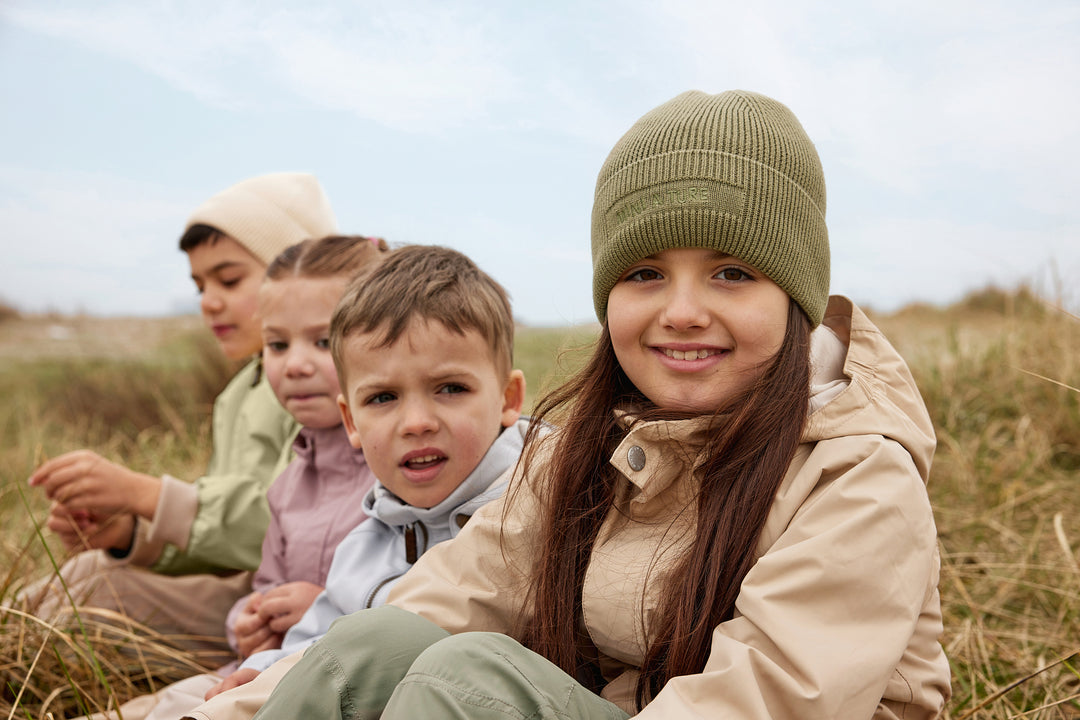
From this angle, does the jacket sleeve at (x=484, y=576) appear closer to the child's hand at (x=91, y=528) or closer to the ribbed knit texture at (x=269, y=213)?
the child's hand at (x=91, y=528)

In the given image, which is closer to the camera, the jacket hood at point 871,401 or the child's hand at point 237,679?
the jacket hood at point 871,401

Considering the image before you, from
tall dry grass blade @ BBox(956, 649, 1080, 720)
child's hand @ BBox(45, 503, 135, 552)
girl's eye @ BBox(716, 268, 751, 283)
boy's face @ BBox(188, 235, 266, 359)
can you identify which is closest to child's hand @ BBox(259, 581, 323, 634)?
child's hand @ BBox(45, 503, 135, 552)

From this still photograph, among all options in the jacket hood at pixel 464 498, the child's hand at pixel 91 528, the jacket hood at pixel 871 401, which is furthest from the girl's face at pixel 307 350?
the jacket hood at pixel 871 401

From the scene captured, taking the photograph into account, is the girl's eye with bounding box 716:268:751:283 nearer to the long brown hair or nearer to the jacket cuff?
the long brown hair

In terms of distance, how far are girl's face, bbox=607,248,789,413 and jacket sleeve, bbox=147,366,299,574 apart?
1764mm

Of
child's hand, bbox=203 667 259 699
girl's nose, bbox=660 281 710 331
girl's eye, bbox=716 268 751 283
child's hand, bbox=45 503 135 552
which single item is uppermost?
girl's eye, bbox=716 268 751 283

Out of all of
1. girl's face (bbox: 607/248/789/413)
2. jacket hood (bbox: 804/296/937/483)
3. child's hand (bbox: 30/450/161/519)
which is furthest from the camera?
child's hand (bbox: 30/450/161/519)

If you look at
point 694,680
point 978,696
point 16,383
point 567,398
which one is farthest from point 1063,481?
point 16,383

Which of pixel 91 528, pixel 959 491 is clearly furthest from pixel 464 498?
pixel 959 491

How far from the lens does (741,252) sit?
1.77 m

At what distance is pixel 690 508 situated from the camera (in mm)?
1802

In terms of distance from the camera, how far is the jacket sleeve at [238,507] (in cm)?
312

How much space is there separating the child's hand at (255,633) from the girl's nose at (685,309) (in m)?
1.52

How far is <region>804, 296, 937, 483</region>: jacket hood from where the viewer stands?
167cm
